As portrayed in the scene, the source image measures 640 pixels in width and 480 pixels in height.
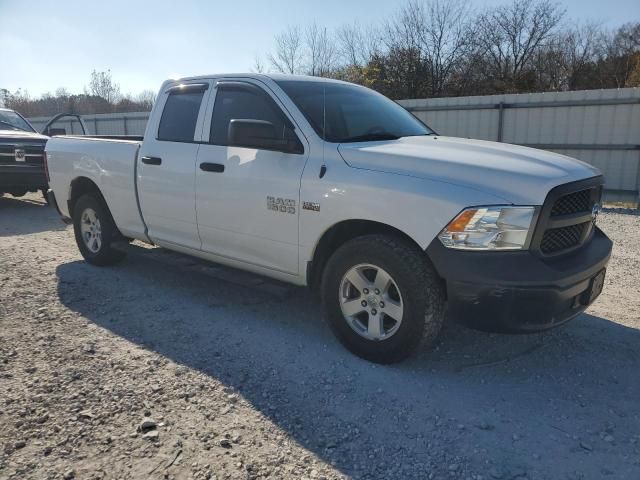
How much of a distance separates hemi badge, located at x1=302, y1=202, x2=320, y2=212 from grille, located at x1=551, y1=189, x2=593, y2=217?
1.50 metres

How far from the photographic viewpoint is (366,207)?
3.40 meters

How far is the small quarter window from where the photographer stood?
15.5 ft

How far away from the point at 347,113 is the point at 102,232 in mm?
3190

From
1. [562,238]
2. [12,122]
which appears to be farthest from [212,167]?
[12,122]

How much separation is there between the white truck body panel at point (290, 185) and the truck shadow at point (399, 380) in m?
0.41

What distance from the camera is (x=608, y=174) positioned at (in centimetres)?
1096

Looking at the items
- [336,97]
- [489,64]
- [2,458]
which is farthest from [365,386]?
[489,64]

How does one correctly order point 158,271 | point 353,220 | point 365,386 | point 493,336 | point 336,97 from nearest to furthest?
point 365,386
point 353,220
point 493,336
point 336,97
point 158,271

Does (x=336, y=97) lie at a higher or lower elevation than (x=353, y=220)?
higher

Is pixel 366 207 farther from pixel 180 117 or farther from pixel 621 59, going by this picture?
pixel 621 59

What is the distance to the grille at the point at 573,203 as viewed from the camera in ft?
10.5

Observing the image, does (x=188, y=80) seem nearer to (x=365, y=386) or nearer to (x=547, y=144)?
(x=365, y=386)

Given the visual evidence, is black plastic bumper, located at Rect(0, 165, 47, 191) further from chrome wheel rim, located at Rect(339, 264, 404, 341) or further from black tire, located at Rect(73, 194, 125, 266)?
chrome wheel rim, located at Rect(339, 264, 404, 341)

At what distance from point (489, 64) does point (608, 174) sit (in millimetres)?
21274
